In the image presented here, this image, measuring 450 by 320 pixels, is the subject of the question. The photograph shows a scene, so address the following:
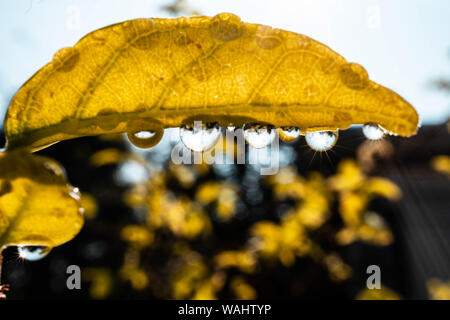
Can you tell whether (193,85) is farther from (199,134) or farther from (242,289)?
(242,289)

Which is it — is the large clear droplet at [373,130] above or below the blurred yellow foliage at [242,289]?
above

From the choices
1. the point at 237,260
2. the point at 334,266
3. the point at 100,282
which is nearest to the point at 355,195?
the point at 334,266

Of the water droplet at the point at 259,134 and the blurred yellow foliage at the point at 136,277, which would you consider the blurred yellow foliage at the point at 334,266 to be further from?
the water droplet at the point at 259,134

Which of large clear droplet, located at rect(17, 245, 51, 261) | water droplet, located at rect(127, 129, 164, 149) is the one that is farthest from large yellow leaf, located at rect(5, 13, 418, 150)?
large clear droplet, located at rect(17, 245, 51, 261)

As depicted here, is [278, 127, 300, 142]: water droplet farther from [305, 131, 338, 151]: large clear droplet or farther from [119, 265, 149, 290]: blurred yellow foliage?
[119, 265, 149, 290]: blurred yellow foliage

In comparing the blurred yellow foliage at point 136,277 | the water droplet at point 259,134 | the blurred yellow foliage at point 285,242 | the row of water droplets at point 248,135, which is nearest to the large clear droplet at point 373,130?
the row of water droplets at point 248,135

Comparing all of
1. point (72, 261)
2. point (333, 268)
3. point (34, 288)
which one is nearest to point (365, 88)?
point (333, 268)
